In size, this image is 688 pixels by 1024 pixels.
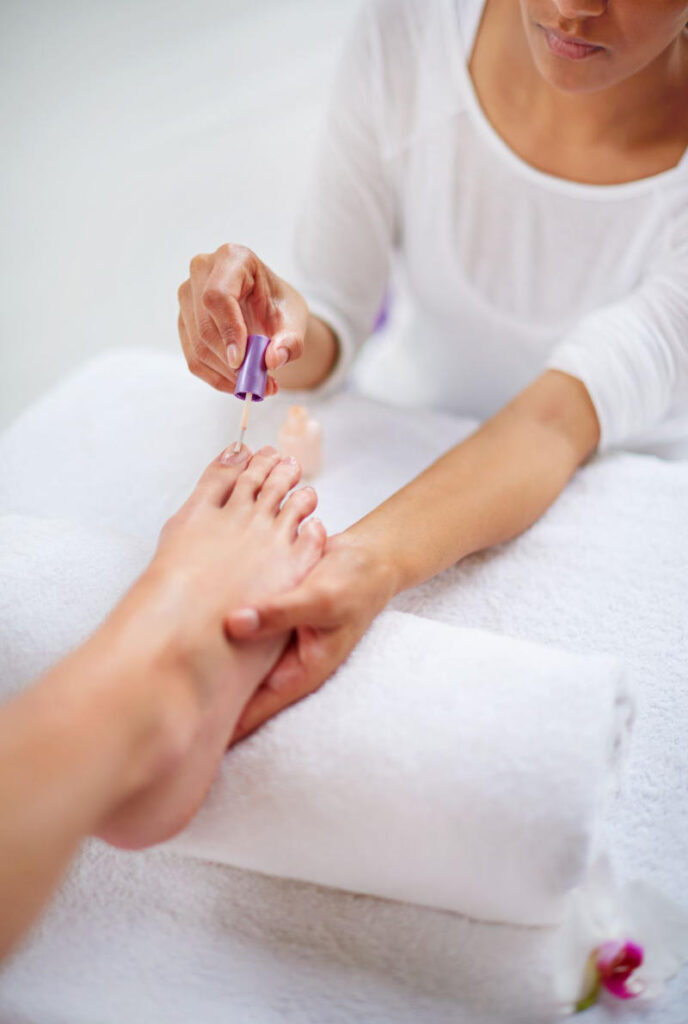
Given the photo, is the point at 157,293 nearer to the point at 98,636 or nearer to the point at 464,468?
the point at 464,468

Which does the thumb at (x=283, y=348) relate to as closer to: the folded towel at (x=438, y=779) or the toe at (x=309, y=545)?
the toe at (x=309, y=545)

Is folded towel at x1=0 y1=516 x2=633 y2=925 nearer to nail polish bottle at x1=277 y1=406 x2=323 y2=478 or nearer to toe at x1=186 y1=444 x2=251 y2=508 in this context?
toe at x1=186 y1=444 x2=251 y2=508

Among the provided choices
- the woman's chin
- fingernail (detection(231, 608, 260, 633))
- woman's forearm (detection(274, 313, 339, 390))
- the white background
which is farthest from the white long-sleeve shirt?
the white background

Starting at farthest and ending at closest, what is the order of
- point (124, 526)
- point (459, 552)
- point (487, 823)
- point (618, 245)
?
1. point (618, 245)
2. point (124, 526)
3. point (459, 552)
4. point (487, 823)

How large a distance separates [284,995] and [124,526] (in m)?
0.50

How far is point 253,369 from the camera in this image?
0.82 m

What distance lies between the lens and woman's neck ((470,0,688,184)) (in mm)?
1015

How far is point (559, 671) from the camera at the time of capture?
65 centimetres

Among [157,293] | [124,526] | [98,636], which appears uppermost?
[98,636]

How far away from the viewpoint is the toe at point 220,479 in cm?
78

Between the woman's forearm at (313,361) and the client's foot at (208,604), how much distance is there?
33 centimetres

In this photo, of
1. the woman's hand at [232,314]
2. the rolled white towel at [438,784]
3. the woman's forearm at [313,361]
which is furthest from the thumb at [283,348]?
the rolled white towel at [438,784]

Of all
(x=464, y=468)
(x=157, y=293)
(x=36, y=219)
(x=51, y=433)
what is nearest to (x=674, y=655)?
(x=464, y=468)

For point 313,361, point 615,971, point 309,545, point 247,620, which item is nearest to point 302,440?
point 313,361
